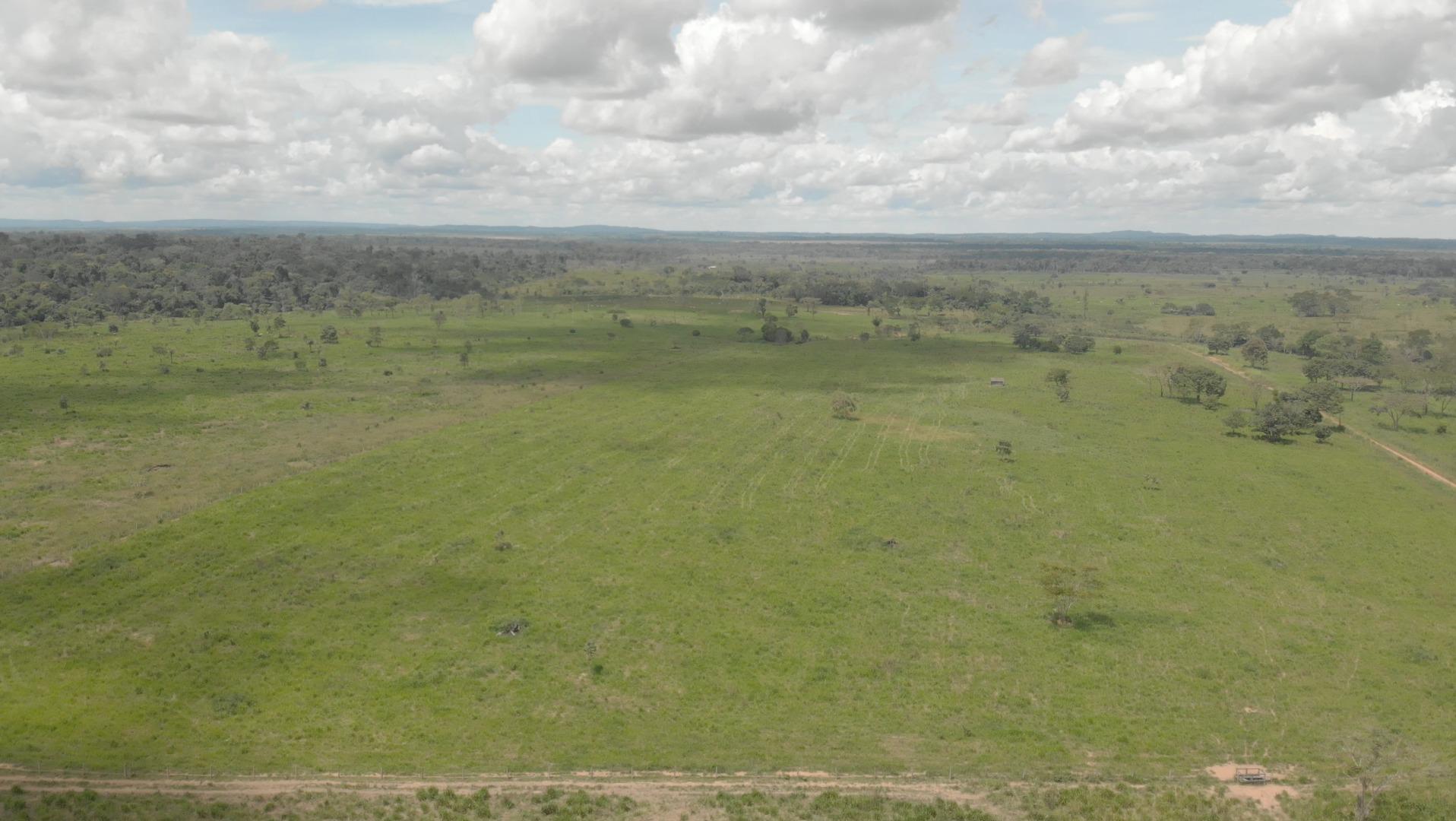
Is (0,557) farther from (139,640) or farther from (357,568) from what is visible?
(357,568)

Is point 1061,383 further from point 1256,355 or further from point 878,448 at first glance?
point 1256,355

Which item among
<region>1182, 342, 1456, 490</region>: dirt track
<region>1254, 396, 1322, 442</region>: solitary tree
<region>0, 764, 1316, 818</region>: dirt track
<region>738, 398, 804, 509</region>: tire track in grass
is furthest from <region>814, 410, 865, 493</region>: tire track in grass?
<region>1182, 342, 1456, 490</region>: dirt track

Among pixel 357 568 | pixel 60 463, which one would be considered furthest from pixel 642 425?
pixel 60 463

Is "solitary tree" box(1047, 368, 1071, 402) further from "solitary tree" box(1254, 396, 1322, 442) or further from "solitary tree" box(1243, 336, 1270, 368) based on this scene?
"solitary tree" box(1243, 336, 1270, 368)

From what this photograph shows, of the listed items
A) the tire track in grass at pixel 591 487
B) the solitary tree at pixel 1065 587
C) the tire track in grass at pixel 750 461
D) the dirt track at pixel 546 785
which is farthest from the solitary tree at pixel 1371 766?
the tire track in grass at pixel 591 487

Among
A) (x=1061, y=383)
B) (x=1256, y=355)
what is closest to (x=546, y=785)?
(x=1061, y=383)

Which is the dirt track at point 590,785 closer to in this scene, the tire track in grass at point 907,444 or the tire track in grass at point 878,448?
the tire track in grass at point 878,448

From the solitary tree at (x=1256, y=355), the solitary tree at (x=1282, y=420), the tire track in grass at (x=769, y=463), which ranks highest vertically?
the solitary tree at (x=1256, y=355)
